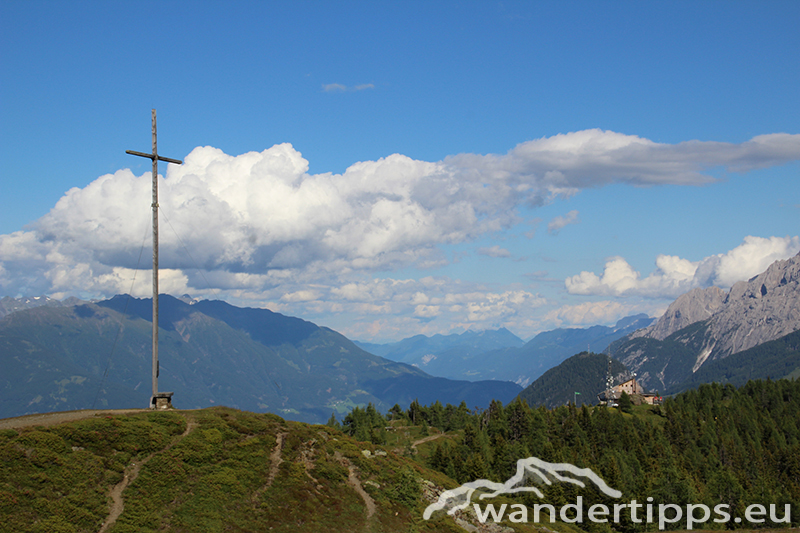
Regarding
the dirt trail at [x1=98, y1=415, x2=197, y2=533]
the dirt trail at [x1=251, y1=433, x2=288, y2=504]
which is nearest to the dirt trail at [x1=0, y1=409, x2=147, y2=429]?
the dirt trail at [x1=98, y1=415, x2=197, y2=533]

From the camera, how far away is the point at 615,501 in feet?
391

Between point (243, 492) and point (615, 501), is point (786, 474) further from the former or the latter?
point (243, 492)

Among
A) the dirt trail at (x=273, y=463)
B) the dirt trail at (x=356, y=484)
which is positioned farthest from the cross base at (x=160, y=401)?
the dirt trail at (x=356, y=484)

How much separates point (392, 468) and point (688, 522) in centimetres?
8685

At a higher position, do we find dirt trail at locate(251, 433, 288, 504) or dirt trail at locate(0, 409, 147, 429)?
dirt trail at locate(0, 409, 147, 429)

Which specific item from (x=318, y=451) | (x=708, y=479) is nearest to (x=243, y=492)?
(x=318, y=451)

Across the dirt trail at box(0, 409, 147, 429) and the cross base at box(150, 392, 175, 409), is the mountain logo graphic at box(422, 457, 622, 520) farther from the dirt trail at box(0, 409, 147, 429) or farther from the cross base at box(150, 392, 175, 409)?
the dirt trail at box(0, 409, 147, 429)

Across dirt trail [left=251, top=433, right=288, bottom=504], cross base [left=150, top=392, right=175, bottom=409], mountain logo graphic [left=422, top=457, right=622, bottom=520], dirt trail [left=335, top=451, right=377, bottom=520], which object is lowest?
mountain logo graphic [left=422, top=457, right=622, bottom=520]

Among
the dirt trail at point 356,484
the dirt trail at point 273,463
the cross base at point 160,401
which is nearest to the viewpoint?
the dirt trail at point 273,463

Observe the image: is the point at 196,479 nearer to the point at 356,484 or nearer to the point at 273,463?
the point at 273,463

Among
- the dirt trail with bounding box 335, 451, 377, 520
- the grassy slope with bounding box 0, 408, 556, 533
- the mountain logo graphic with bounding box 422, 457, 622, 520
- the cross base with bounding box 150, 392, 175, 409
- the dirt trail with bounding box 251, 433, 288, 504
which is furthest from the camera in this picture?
the mountain logo graphic with bounding box 422, 457, 622, 520

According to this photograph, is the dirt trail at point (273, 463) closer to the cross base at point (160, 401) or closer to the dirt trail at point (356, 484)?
the dirt trail at point (356, 484)

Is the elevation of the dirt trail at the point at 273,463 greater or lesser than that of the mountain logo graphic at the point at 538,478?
greater

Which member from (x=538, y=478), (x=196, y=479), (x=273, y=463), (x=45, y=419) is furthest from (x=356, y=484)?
(x=538, y=478)
